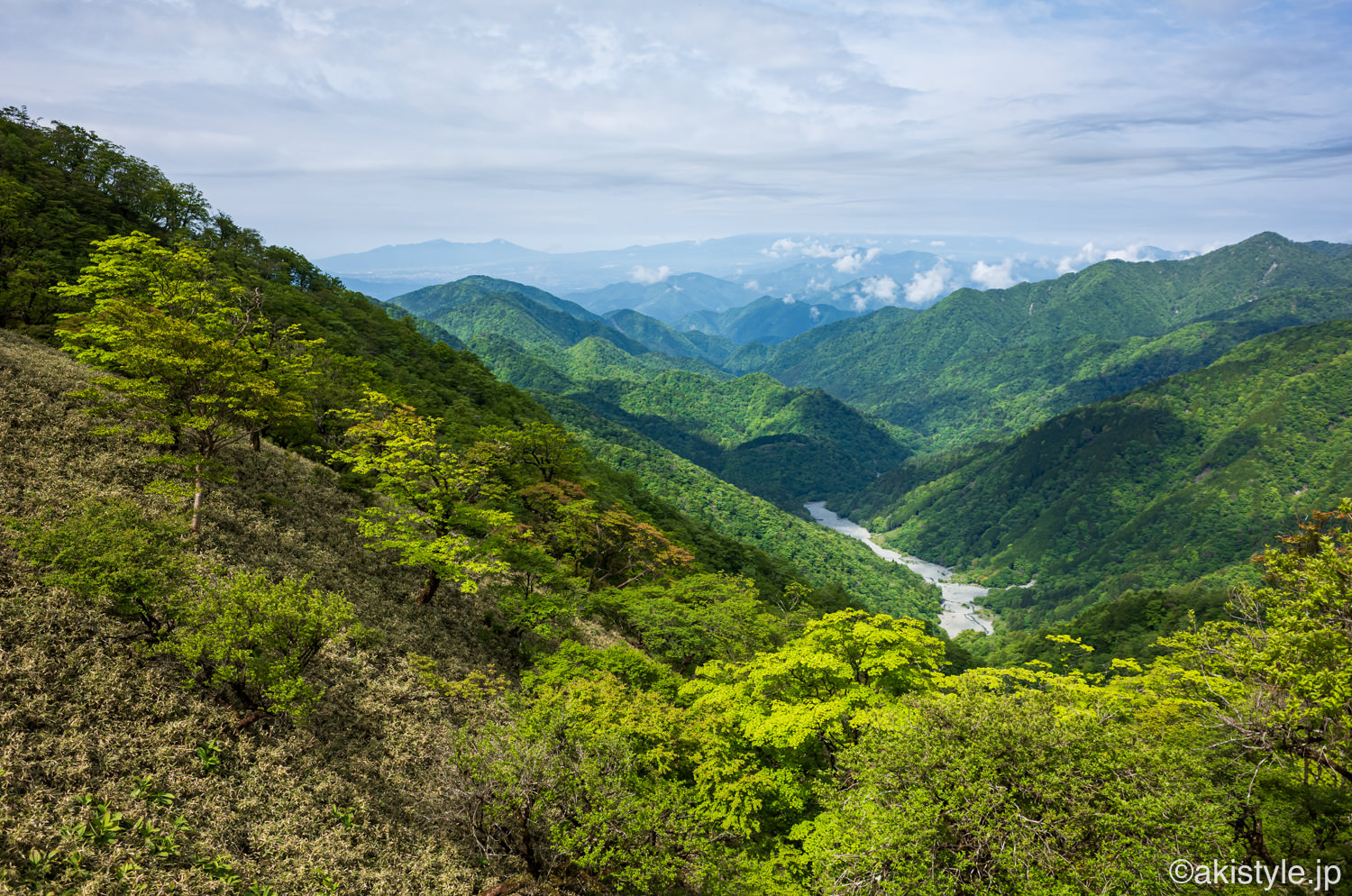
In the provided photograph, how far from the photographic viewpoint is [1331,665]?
1683 cm

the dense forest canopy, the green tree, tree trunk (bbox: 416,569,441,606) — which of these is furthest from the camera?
tree trunk (bbox: 416,569,441,606)

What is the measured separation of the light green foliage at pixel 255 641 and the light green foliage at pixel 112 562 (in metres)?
1.00

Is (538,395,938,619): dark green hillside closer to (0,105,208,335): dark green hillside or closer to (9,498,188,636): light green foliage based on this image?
(0,105,208,335): dark green hillside

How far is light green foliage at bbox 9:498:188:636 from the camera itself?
1664 centimetres

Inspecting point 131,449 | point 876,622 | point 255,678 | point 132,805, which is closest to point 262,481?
point 131,449

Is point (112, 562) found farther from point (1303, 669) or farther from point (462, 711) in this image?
point (1303, 669)

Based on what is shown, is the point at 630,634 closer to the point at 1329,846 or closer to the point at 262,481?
the point at 262,481

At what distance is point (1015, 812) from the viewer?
563 inches

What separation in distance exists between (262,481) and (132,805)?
20.4 metres

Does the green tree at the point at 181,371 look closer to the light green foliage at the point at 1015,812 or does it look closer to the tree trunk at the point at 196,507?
the tree trunk at the point at 196,507

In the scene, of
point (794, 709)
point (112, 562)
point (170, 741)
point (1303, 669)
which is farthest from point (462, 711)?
point (1303, 669)

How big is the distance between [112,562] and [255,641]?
4.63 m

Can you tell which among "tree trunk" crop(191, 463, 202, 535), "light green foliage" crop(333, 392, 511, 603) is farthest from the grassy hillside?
"light green foliage" crop(333, 392, 511, 603)

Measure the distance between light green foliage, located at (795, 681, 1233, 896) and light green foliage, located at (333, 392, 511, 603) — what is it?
20.0 m
